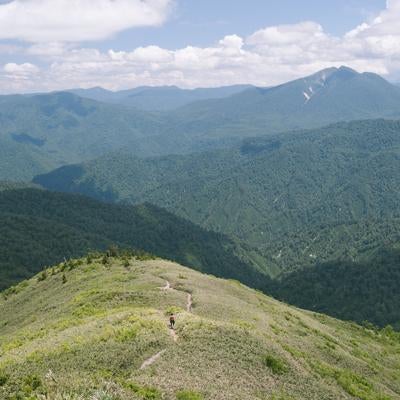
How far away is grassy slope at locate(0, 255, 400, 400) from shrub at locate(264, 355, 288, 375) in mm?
99

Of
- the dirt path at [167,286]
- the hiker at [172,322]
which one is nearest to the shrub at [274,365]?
the hiker at [172,322]

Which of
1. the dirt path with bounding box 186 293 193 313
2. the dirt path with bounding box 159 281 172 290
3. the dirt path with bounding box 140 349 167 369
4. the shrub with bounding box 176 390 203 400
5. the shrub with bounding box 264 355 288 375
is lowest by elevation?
the dirt path with bounding box 159 281 172 290

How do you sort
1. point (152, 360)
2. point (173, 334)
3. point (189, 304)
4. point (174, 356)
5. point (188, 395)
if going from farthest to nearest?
point (189, 304) → point (173, 334) → point (174, 356) → point (152, 360) → point (188, 395)

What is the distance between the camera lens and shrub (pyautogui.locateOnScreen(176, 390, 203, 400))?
36.1m

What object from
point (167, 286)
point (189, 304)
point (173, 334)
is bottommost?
point (167, 286)

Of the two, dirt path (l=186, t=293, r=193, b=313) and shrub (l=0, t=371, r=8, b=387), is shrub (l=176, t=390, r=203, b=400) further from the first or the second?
dirt path (l=186, t=293, r=193, b=313)

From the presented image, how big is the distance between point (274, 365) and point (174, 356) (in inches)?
447

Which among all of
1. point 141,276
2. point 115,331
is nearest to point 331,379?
point 115,331

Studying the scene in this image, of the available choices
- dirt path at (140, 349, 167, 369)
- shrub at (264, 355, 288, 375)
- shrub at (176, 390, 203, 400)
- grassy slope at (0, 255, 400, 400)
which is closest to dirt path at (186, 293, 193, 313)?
grassy slope at (0, 255, 400, 400)

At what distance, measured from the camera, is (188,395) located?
3644cm

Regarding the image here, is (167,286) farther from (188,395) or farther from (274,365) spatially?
(188,395)

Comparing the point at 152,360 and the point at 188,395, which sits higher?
the point at 188,395

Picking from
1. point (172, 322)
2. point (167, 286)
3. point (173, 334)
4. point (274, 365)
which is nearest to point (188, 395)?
point (173, 334)

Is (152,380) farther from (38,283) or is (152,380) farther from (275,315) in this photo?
(38,283)
